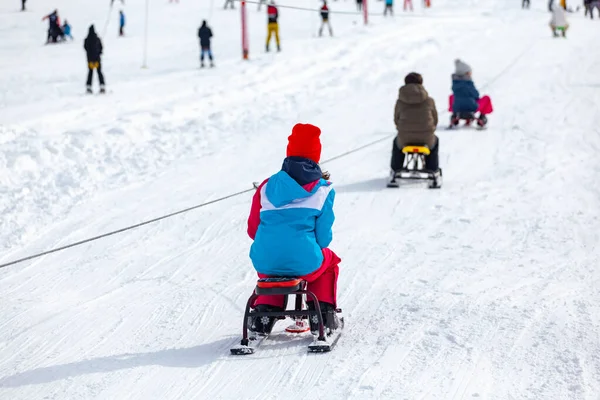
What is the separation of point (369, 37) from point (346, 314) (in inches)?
796

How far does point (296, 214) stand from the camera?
4988mm

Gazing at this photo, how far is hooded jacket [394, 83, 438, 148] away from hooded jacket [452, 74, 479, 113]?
3928 millimetres

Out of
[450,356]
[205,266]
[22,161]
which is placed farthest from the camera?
[22,161]

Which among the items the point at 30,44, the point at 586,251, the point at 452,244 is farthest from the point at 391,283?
Answer: the point at 30,44

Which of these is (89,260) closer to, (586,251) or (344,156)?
(586,251)

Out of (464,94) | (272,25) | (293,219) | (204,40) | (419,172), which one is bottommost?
(419,172)

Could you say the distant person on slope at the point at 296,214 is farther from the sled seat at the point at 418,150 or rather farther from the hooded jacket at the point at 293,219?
the sled seat at the point at 418,150

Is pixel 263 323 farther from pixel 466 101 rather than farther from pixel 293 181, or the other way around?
pixel 466 101

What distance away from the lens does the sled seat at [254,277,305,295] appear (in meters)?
4.89

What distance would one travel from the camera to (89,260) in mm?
7504

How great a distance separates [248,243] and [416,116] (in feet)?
10.3

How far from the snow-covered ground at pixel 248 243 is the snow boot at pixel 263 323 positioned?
0.34 feet

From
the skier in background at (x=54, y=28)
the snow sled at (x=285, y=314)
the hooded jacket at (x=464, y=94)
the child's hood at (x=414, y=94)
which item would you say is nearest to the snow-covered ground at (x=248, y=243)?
the snow sled at (x=285, y=314)

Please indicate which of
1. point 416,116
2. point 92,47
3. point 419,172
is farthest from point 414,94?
point 92,47
